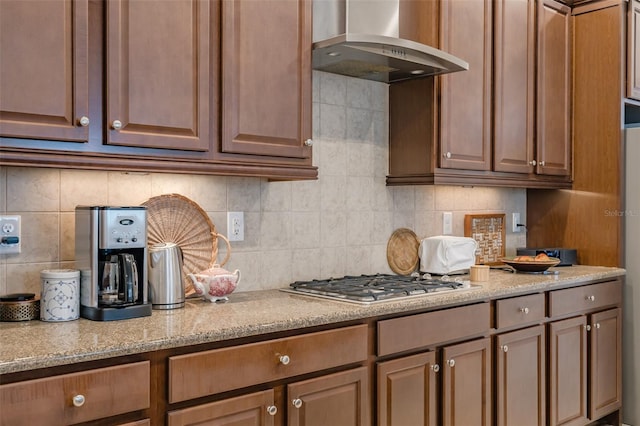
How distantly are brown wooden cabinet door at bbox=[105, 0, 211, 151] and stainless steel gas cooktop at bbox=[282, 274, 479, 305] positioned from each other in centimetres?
76

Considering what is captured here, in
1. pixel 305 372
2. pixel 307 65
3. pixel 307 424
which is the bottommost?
pixel 307 424

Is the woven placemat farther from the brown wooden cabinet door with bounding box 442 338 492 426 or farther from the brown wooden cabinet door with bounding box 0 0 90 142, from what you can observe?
the brown wooden cabinet door with bounding box 0 0 90 142

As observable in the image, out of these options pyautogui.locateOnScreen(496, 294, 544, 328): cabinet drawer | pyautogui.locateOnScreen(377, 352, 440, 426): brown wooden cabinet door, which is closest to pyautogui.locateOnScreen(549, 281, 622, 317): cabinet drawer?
pyautogui.locateOnScreen(496, 294, 544, 328): cabinet drawer

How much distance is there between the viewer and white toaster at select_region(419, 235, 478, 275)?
3043 millimetres

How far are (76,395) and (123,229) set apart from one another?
0.58m

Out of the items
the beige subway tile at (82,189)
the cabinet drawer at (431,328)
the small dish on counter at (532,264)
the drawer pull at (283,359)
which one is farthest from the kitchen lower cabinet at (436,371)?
the beige subway tile at (82,189)

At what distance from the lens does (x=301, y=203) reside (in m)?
2.74

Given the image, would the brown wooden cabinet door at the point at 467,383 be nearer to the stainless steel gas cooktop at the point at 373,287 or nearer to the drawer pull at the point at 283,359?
the stainless steel gas cooktop at the point at 373,287

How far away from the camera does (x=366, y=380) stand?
2141 mm

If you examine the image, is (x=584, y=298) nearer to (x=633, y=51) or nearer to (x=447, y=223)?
(x=447, y=223)

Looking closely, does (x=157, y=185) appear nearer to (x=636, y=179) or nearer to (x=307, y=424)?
(x=307, y=424)

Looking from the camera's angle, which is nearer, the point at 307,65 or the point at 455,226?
the point at 307,65

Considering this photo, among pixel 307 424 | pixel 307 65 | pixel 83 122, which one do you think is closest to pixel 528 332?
pixel 307 424

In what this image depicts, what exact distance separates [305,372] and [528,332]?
137 centimetres
